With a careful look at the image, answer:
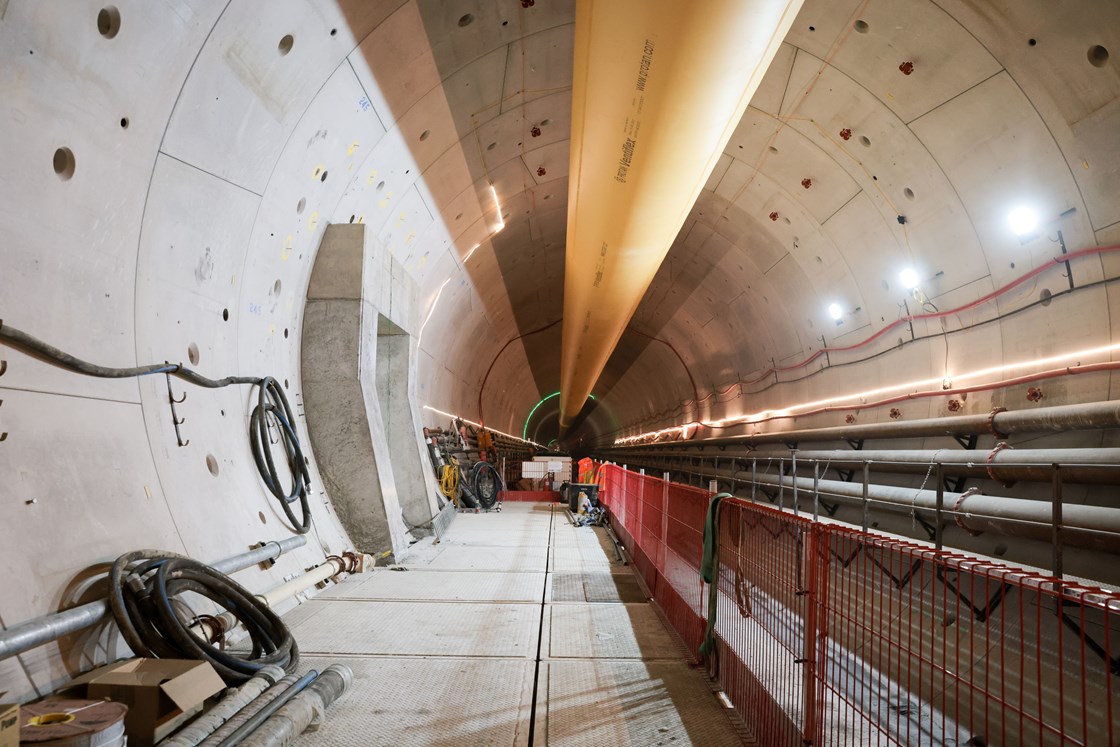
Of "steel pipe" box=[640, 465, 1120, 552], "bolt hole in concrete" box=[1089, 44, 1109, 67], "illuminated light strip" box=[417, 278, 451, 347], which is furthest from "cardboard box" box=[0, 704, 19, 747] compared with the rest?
"illuminated light strip" box=[417, 278, 451, 347]

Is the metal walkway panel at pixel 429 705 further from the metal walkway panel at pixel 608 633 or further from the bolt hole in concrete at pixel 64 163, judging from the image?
the bolt hole in concrete at pixel 64 163

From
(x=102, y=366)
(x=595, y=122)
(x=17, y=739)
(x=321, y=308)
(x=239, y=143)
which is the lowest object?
(x=17, y=739)

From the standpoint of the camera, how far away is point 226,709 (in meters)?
2.81

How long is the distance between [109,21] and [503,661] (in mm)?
3971

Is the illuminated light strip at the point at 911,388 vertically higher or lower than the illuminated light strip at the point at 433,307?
lower

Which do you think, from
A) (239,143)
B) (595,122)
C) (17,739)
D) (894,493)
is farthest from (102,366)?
(894,493)

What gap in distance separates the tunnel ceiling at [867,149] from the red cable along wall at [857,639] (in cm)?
258

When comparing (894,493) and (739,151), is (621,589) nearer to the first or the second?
(894,493)

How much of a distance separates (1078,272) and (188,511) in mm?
6602

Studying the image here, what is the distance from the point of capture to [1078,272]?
16.7 ft

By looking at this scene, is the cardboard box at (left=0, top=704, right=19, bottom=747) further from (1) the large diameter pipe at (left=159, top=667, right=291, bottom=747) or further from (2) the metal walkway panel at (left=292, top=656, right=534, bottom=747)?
(2) the metal walkway panel at (left=292, top=656, right=534, bottom=747)

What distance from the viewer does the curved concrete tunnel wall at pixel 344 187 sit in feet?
10.2

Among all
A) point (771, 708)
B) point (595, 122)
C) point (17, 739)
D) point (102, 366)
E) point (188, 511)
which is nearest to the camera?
point (17, 739)

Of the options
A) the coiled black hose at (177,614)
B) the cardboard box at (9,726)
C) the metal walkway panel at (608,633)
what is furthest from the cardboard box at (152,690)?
the metal walkway panel at (608,633)
